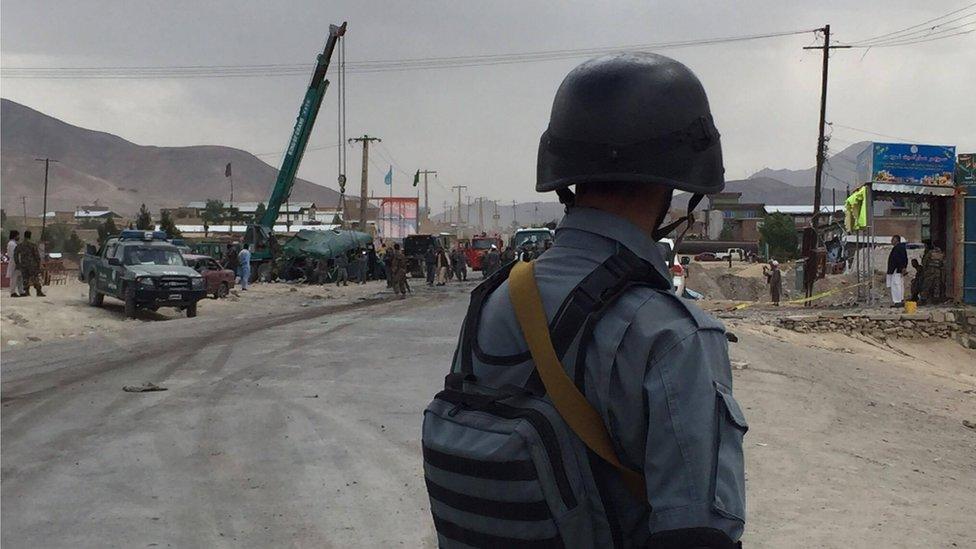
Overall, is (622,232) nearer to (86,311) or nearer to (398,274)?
(86,311)

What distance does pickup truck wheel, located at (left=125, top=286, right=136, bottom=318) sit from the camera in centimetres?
2081

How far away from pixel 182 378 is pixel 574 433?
10224mm

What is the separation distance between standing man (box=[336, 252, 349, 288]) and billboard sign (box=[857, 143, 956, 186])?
22.2 meters

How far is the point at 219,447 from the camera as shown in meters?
7.45

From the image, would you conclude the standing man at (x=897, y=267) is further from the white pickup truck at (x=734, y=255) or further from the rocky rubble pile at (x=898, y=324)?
the white pickup truck at (x=734, y=255)

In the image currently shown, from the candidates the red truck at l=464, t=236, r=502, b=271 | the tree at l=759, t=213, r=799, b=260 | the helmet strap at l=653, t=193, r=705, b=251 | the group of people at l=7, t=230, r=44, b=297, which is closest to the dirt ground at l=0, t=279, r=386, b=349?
the group of people at l=7, t=230, r=44, b=297

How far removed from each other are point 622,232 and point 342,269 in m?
37.5

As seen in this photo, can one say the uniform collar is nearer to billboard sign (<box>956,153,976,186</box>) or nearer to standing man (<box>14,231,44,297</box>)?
standing man (<box>14,231,44,297</box>)

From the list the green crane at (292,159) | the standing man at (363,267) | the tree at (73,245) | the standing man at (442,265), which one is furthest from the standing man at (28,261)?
the tree at (73,245)

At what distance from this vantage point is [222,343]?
48.7 ft

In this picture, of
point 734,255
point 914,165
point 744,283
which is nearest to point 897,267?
point 914,165

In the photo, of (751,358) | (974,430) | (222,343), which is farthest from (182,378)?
(974,430)

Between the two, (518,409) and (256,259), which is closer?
(518,409)

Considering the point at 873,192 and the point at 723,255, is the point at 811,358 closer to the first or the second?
the point at 873,192
